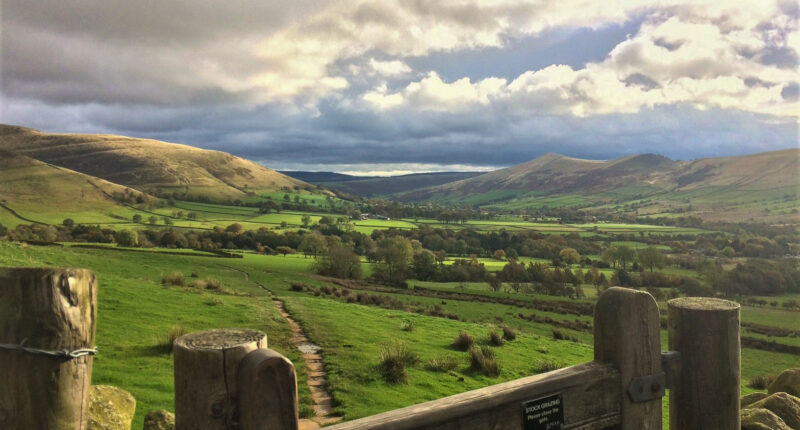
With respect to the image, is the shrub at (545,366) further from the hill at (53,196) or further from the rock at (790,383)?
the hill at (53,196)

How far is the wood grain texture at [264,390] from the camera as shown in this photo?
260cm

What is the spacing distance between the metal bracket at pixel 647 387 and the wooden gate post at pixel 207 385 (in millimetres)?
3500

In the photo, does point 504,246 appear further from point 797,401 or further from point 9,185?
point 9,185

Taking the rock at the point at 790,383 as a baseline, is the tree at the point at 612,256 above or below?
below

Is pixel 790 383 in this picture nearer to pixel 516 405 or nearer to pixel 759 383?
pixel 516 405

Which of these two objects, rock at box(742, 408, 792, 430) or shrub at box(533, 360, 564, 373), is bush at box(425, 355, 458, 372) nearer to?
shrub at box(533, 360, 564, 373)

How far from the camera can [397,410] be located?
10.5 ft

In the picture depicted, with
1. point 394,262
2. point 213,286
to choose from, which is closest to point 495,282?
point 394,262

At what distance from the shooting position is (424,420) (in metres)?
3.19

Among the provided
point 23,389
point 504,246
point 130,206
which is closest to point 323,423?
point 23,389

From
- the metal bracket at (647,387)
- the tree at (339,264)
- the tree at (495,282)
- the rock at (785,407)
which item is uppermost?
the metal bracket at (647,387)

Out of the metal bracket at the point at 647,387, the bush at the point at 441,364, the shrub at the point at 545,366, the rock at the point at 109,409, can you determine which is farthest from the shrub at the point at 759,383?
the rock at the point at 109,409

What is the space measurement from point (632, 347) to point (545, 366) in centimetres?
1421

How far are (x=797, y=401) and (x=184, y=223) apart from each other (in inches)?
5041
